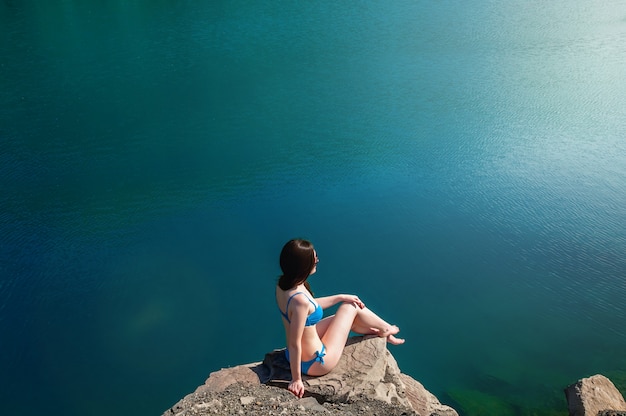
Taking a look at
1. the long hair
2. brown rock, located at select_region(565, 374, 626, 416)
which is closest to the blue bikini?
the long hair

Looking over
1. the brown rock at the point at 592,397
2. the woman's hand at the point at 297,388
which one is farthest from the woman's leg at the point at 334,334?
the brown rock at the point at 592,397

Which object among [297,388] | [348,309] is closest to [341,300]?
[348,309]

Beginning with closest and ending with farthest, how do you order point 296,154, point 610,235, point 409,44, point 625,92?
point 610,235 < point 296,154 < point 625,92 < point 409,44

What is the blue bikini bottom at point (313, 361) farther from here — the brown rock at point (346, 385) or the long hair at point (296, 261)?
the long hair at point (296, 261)

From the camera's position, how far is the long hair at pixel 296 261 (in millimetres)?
2188

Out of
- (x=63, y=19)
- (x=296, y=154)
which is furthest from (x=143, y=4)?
(x=296, y=154)

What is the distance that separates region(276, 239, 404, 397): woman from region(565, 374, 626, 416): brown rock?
1300 mm

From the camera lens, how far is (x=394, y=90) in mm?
7590

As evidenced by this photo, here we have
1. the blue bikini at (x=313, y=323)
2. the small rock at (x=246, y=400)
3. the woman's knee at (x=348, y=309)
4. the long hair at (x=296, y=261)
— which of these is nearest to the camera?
the small rock at (x=246, y=400)

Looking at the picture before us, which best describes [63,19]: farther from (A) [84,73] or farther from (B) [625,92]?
(B) [625,92]

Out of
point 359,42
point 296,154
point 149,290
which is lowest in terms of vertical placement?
point 149,290

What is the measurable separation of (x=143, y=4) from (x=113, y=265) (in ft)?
33.4

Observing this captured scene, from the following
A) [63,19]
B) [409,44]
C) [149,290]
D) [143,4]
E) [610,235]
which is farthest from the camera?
[143,4]

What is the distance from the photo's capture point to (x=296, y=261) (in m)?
→ 2.20
